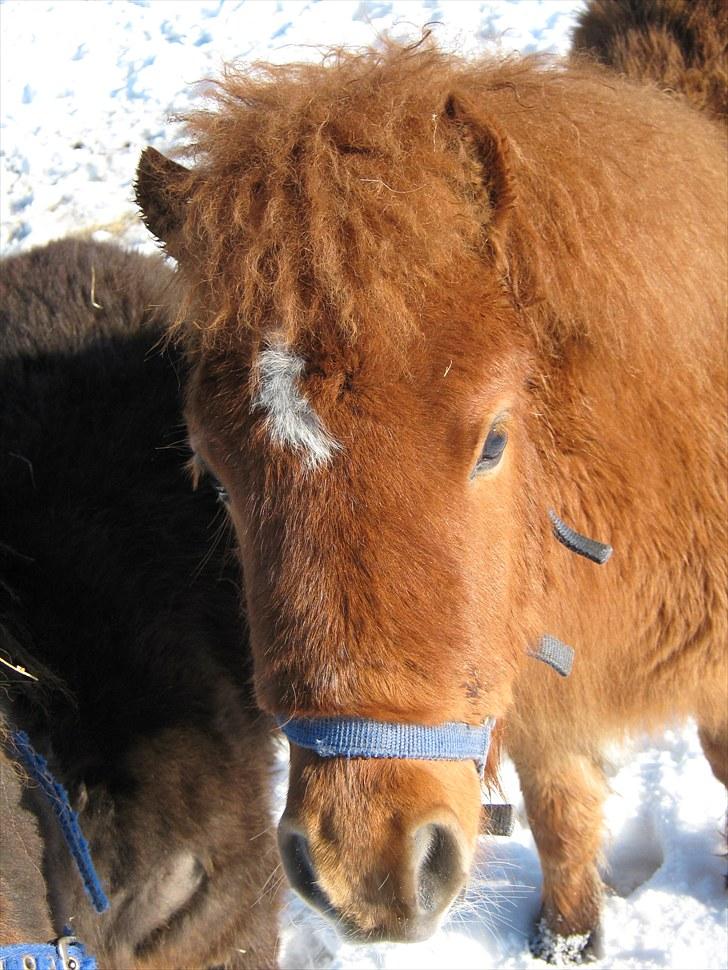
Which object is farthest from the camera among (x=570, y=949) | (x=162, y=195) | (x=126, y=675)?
(x=570, y=949)

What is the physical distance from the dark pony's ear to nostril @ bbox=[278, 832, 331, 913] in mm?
1248

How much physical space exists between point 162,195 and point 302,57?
185 inches

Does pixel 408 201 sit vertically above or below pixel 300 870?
above

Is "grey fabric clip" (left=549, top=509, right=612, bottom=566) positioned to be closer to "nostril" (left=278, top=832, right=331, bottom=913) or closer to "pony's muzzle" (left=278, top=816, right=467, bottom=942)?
"pony's muzzle" (left=278, top=816, right=467, bottom=942)

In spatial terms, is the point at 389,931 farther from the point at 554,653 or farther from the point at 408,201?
the point at 408,201

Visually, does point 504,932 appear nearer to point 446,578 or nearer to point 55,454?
point 446,578

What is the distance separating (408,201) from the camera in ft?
5.44

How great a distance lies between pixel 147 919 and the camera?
2.41 metres

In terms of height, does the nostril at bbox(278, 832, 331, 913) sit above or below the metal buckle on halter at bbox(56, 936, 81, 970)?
above

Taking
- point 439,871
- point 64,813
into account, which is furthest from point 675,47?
point 64,813

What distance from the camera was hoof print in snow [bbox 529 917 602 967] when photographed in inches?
121

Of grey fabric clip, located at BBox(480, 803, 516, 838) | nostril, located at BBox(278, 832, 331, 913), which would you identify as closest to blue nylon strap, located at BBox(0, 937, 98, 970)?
nostril, located at BBox(278, 832, 331, 913)

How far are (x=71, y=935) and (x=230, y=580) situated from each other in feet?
3.77

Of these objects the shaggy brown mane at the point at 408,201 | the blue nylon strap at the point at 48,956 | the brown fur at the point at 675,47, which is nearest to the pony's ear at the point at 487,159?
the shaggy brown mane at the point at 408,201
